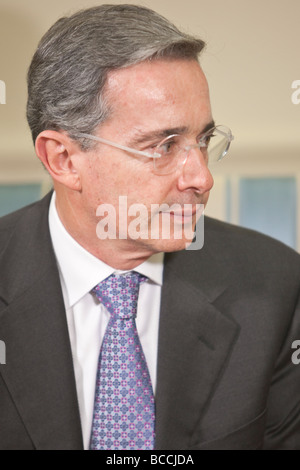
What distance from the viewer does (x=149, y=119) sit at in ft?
4.14

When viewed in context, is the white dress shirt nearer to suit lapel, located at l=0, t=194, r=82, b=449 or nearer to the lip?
suit lapel, located at l=0, t=194, r=82, b=449

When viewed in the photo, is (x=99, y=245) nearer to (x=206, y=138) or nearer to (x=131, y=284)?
(x=131, y=284)

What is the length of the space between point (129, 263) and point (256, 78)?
76 centimetres

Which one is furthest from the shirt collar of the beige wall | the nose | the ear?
the beige wall

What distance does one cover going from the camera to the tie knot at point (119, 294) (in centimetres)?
138

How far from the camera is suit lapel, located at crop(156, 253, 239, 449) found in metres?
1.37

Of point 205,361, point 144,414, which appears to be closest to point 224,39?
point 205,361

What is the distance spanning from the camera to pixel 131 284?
1403 millimetres

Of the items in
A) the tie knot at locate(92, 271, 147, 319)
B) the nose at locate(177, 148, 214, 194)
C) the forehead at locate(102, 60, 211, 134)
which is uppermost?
the forehead at locate(102, 60, 211, 134)

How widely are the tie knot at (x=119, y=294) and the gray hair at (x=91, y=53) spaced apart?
0.89 feet

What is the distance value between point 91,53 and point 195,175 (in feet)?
0.95

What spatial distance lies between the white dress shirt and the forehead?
11.4 inches

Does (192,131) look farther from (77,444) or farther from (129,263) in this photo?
(77,444)

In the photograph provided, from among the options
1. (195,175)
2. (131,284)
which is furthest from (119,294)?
(195,175)
